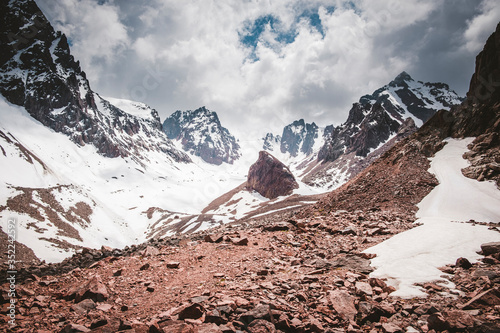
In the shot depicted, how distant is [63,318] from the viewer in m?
6.19

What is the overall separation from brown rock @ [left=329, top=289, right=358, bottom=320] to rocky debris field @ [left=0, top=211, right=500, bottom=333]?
3 centimetres

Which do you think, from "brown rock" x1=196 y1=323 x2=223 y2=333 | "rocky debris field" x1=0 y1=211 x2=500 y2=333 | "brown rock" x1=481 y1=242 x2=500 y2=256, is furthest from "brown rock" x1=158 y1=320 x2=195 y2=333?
"brown rock" x1=481 y1=242 x2=500 y2=256

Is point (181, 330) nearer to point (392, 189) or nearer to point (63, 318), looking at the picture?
point (63, 318)

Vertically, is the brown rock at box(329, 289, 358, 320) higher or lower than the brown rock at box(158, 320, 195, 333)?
lower

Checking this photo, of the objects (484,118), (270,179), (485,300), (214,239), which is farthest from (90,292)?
(270,179)

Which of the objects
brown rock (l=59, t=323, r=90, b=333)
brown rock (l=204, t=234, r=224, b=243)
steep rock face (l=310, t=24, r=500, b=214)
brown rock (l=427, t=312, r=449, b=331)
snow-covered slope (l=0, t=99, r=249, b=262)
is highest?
snow-covered slope (l=0, t=99, r=249, b=262)

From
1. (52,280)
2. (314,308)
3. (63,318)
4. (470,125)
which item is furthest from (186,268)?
(470,125)

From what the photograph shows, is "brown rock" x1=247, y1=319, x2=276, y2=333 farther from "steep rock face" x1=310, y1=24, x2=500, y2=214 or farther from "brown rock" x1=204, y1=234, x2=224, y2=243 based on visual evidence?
"steep rock face" x1=310, y1=24, x2=500, y2=214

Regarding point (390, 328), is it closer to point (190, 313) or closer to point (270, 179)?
point (190, 313)

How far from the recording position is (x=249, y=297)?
6.49 metres

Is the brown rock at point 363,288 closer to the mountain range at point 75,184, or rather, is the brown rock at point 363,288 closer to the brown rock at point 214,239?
the brown rock at point 214,239

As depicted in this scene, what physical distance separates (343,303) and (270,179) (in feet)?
413

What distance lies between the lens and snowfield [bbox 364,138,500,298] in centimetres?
752

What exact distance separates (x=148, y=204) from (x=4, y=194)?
8377 centimetres
